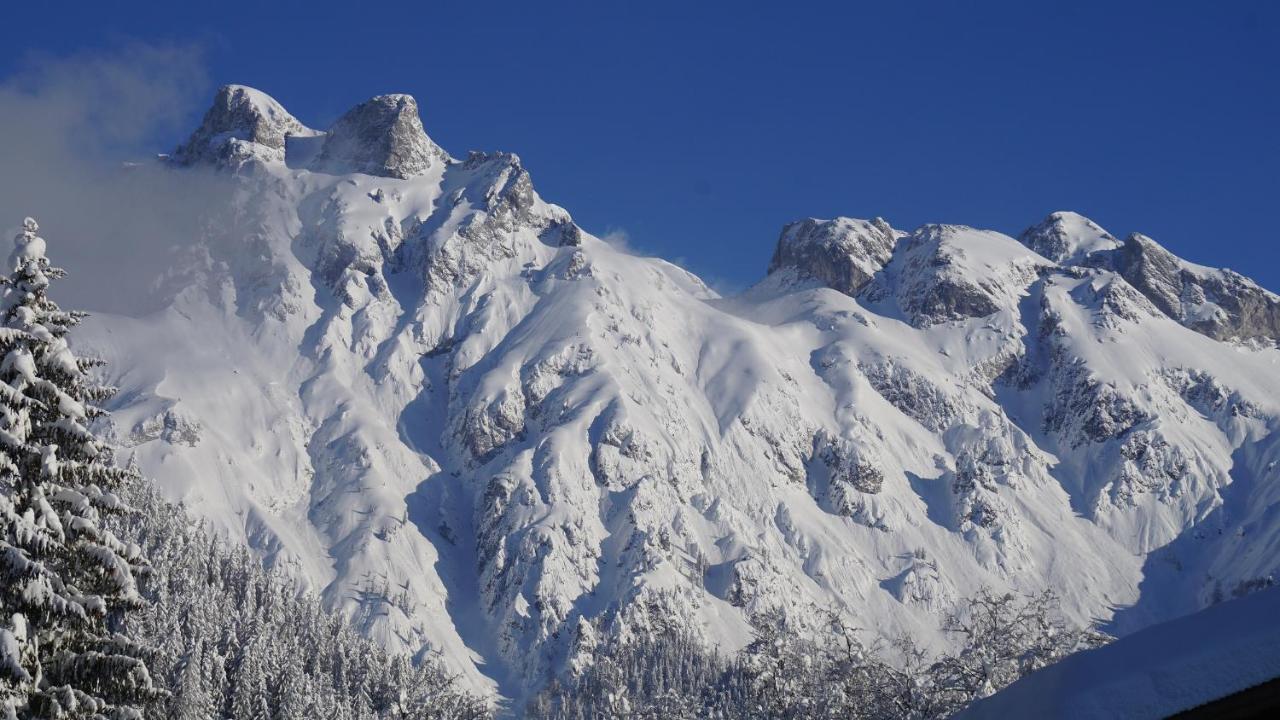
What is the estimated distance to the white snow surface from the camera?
29.7ft

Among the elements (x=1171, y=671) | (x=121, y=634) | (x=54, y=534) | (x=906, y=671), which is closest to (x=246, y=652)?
(x=906, y=671)

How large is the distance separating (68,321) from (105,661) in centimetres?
516

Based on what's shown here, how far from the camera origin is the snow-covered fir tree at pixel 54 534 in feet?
52.6

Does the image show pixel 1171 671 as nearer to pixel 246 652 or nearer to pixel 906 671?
pixel 906 671

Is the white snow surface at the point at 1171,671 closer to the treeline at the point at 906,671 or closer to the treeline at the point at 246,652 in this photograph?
the treeline at the point at 246,652

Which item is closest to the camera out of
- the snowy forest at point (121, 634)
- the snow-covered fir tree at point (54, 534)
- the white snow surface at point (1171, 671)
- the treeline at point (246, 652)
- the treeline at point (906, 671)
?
the white snow surface at point (1171, 671)

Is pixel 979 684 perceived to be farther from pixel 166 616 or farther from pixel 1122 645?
pixel 166 616

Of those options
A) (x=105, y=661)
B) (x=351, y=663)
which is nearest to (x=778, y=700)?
(x=105, y=661)

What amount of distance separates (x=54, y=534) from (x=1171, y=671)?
47.7ft

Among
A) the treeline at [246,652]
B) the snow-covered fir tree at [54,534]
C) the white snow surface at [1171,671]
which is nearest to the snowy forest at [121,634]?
the snow-covered fir tree at [54,534]

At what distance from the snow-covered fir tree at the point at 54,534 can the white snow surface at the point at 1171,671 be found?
41.8 feet

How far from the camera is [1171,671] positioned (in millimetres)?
9234

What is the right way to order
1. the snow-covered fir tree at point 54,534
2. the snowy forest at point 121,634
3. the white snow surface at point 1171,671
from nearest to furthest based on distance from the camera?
the white snow surface at point 1171,671
the snow-covered fir tree at point 54,534
the snowy forest at point 121,634

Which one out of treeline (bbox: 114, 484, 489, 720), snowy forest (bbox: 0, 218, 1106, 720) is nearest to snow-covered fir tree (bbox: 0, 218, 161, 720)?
snowy forest (bbox: 0, 218, 1106, 720)
